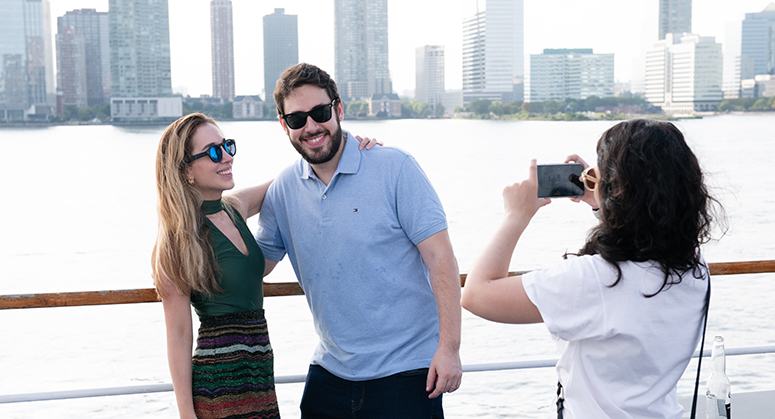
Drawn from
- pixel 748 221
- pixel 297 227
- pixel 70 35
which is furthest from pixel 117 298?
pixel 70 35

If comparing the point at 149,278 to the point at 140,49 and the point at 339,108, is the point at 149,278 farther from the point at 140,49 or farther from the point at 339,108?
the point at 140,49

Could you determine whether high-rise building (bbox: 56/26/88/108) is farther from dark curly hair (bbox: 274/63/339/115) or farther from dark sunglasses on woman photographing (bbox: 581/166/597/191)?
dark sunglasses on woman photographing (bbox: 581/166/597/191)

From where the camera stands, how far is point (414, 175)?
2.45 m

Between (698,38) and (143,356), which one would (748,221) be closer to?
(143,356)

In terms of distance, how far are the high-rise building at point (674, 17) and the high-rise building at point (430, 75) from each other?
113 ft

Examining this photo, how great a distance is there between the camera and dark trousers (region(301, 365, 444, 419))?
2385 mm

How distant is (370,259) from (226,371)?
22.8 inches

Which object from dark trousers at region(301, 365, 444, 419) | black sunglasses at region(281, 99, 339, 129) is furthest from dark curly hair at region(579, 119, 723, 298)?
black sunglasses at region(281, 99, 339, 129)

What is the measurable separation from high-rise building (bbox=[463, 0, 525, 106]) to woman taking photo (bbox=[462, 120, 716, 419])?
377 ft

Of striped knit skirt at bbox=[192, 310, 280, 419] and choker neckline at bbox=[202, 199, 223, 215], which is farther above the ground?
choker neckline at bbox=[202, 199, 223, 215]

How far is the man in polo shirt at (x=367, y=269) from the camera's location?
2387mm

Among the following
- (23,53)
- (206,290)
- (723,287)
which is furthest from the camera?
(23,53)

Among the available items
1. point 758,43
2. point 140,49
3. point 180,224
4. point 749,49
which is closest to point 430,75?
point 140,49

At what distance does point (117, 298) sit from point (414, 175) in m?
1.11
